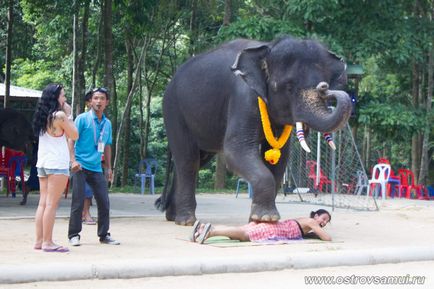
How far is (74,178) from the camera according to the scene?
9.86m

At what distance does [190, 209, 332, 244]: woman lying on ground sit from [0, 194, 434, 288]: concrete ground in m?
0.20

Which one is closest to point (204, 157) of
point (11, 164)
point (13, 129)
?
point (13, 129)

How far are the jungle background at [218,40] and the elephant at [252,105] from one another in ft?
18.1

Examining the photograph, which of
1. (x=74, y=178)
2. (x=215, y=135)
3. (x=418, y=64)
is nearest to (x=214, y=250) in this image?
(x=74, y=178)

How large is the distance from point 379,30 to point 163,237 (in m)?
15.8

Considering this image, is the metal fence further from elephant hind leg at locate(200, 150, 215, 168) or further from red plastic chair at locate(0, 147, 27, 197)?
red plastic chair at locate(0, 147, 27, 197)

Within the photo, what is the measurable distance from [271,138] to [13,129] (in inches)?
242

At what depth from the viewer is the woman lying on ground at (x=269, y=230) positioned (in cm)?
1032

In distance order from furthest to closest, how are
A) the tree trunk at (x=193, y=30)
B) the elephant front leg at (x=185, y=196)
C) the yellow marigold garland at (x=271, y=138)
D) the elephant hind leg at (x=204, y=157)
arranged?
Result: 1. the tree trunk at (x=193, y=30)
2. the elephant hind leg at (x=204, y=157)
3. the elephant front leg at (x=185, y=196)
4. the yellow marigold garland at (x=271, y=138)

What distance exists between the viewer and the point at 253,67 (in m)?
11.4

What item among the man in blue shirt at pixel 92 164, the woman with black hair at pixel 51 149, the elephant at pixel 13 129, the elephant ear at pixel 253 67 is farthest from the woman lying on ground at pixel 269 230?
the elephant at pixel 13 129

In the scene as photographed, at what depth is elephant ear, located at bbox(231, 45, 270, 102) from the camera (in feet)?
37.2

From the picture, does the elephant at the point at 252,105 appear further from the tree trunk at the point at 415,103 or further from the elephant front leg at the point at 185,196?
the tree trunk at the point at 415,103

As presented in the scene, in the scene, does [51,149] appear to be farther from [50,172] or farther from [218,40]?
[218,40]
